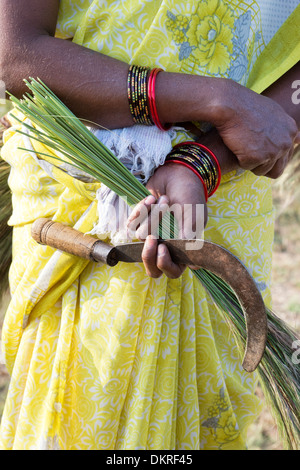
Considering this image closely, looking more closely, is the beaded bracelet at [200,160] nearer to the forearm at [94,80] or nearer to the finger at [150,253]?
the forearm at [94,80]

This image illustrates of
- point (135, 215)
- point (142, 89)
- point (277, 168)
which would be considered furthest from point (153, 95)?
point (277, 168)

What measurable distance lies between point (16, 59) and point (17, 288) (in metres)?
0.49

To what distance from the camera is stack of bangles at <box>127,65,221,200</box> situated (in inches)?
43.5

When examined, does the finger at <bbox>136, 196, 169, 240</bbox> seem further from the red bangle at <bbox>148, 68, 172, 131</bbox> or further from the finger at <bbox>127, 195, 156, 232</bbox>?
the red bangle at <bbox>148, 68, 172, 131</bbox>

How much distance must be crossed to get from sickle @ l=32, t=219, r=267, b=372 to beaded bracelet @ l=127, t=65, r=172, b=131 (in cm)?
26

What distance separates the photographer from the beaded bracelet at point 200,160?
3.73 feet

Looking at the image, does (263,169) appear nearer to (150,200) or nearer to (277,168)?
(277,168)

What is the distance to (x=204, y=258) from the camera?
1031 millimetres

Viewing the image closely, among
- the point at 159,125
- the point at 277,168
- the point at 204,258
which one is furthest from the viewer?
the point at 277,168

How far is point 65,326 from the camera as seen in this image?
122cm

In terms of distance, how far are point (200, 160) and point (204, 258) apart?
223mm

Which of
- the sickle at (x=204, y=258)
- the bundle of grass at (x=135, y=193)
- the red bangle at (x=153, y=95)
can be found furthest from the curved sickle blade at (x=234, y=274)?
the red bangle at (x=153, y=95)

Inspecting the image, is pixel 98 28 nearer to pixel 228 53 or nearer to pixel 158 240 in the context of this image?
pixel 228 53

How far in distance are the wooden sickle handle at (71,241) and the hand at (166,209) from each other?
0.09 m
